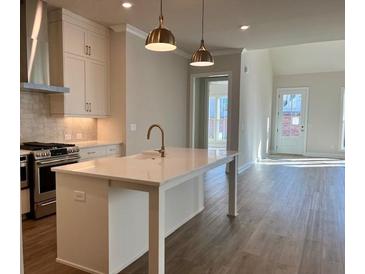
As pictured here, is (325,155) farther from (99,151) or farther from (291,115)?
(99,151)

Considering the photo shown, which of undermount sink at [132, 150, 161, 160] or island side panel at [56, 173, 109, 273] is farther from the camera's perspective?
undermount sink at [132, 150, 161, 160]

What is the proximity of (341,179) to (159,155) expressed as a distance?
4515 mm

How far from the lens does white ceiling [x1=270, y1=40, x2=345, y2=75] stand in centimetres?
837

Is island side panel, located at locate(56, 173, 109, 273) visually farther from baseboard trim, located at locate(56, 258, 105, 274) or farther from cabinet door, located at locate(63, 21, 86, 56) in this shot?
cabinet door, located at locate(63, 21, 86, 56)

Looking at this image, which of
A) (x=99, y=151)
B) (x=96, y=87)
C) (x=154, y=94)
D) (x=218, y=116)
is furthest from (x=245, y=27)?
(x=218, y=116)

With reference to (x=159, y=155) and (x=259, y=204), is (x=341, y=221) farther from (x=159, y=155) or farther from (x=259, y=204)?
(x=159, y=155)

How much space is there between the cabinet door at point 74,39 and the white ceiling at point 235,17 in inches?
9.6

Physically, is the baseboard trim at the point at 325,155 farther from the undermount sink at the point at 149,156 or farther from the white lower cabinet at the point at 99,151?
the undermount sink at the point at 149,156

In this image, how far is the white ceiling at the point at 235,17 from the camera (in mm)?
3584

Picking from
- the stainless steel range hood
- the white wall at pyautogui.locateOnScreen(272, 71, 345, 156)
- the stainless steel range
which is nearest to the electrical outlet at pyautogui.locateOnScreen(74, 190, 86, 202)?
the stainless steel range

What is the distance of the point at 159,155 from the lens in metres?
3.04

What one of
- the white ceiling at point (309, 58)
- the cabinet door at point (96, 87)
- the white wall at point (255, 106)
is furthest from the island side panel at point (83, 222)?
the white ceiling at point (309, 58)

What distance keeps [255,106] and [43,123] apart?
5.52 metres
